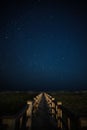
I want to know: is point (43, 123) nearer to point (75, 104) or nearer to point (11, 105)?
point (11, 105)

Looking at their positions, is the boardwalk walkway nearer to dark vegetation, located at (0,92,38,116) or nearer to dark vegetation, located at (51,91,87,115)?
dark vegetation, located at (0,92,38,116)

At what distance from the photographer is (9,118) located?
8.66 ft

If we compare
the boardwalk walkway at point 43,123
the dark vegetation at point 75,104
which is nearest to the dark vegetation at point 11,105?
the boardwalk walkway at point 43,123

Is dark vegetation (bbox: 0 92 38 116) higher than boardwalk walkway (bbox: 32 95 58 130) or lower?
lower

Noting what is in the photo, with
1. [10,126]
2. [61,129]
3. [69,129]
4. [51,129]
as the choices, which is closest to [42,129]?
[51,129]

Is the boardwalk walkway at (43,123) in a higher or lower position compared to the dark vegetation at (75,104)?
higher

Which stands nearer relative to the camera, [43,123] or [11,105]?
[43,123]

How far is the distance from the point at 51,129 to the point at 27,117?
1.34 m

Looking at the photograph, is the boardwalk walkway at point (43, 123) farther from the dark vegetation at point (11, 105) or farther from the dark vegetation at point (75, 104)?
the dark vegetation at point (75, 104)

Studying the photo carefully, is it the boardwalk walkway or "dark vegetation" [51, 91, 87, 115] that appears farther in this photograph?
"dark vegetation" [51, 91, 87, 115]

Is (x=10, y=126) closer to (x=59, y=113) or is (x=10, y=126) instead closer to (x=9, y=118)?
(x=9, y=118)

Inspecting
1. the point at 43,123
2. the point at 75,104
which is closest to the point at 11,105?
the point at 75,104

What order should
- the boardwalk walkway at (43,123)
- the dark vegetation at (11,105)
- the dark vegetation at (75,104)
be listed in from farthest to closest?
the dark vegetation at (75,104) < the dark vegetation at (11,105) < the boardwalk walkway at (43,123)

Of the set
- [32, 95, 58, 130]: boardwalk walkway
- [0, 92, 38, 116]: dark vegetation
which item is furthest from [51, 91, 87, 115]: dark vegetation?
[0, 92, 38, 116]: dark vegetation
